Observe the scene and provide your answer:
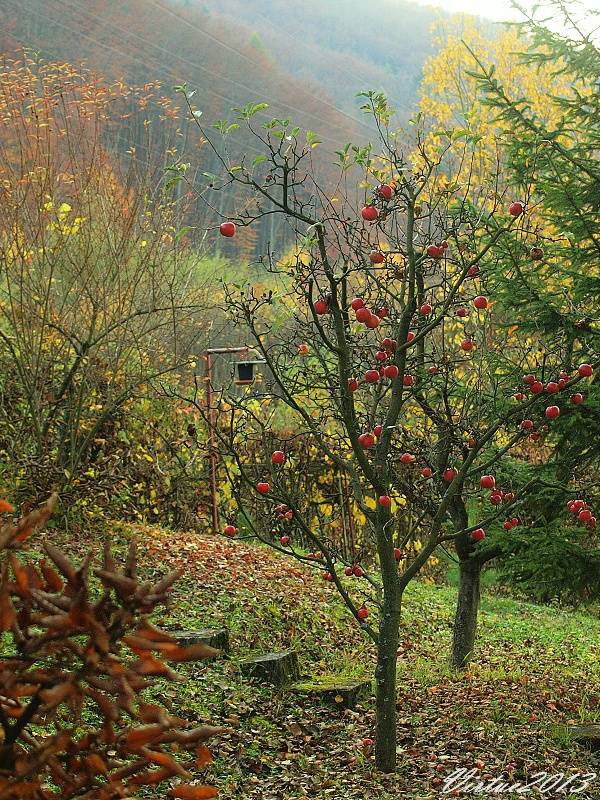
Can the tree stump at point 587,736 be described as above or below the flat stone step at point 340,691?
above

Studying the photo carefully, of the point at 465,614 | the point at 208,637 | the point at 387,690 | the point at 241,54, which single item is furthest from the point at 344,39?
the point at 387,690

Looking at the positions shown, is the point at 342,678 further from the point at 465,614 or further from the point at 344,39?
the point at 344,39

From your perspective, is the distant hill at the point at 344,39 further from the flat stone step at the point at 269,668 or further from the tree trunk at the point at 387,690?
the tree trunk at the point at 387,690

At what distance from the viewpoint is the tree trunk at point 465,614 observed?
229 inches

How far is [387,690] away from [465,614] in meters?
2.12

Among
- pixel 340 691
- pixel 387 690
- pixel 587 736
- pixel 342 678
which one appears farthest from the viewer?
pixel 342 678

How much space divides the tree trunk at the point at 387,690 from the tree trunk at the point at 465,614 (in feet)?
6.40

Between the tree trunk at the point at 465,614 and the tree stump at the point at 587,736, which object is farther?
the tree trunk at the point at 465,614

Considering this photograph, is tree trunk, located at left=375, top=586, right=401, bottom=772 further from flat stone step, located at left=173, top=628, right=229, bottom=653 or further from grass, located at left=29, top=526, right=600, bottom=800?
flat stone step, located at left=173, top=628, right=229, bottom=653

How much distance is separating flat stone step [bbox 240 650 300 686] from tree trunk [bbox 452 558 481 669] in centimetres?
131

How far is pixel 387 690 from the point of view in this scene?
3.91 m

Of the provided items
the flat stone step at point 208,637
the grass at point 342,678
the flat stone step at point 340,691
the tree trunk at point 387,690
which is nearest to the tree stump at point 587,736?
the grass at point 342,678

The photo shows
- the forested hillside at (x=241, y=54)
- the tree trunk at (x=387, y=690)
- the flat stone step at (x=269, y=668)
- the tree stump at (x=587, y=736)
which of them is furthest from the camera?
the forested hillside at (x=241, y=54)

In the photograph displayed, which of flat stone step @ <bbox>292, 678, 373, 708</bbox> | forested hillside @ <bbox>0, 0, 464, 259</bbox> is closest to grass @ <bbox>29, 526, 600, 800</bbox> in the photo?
flat stone step @ <bbox>292, 678, 373, 708</bbox>
